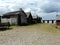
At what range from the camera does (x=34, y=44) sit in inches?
602

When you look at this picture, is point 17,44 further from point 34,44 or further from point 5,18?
point 5,18

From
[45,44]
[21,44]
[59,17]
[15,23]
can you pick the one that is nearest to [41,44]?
[45,44]

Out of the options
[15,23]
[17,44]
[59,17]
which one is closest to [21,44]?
[17,44]

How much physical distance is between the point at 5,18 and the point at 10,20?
200 centimetres

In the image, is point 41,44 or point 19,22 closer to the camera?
point 41,44

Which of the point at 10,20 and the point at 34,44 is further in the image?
the point at 10,20

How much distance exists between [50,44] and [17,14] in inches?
1337

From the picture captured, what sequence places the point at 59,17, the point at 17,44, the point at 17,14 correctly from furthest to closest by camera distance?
1. the point at 59,17
2. the point at 17,14
3. the point at 17,44

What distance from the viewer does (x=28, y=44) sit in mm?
→ 15266

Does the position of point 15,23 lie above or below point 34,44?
below

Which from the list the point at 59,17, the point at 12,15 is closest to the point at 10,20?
the point at 12,15

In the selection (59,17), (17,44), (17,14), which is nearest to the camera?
(17,44)

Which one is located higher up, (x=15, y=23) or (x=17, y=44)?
(x=17, y=44)

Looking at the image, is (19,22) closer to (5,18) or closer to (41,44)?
(5,18)
